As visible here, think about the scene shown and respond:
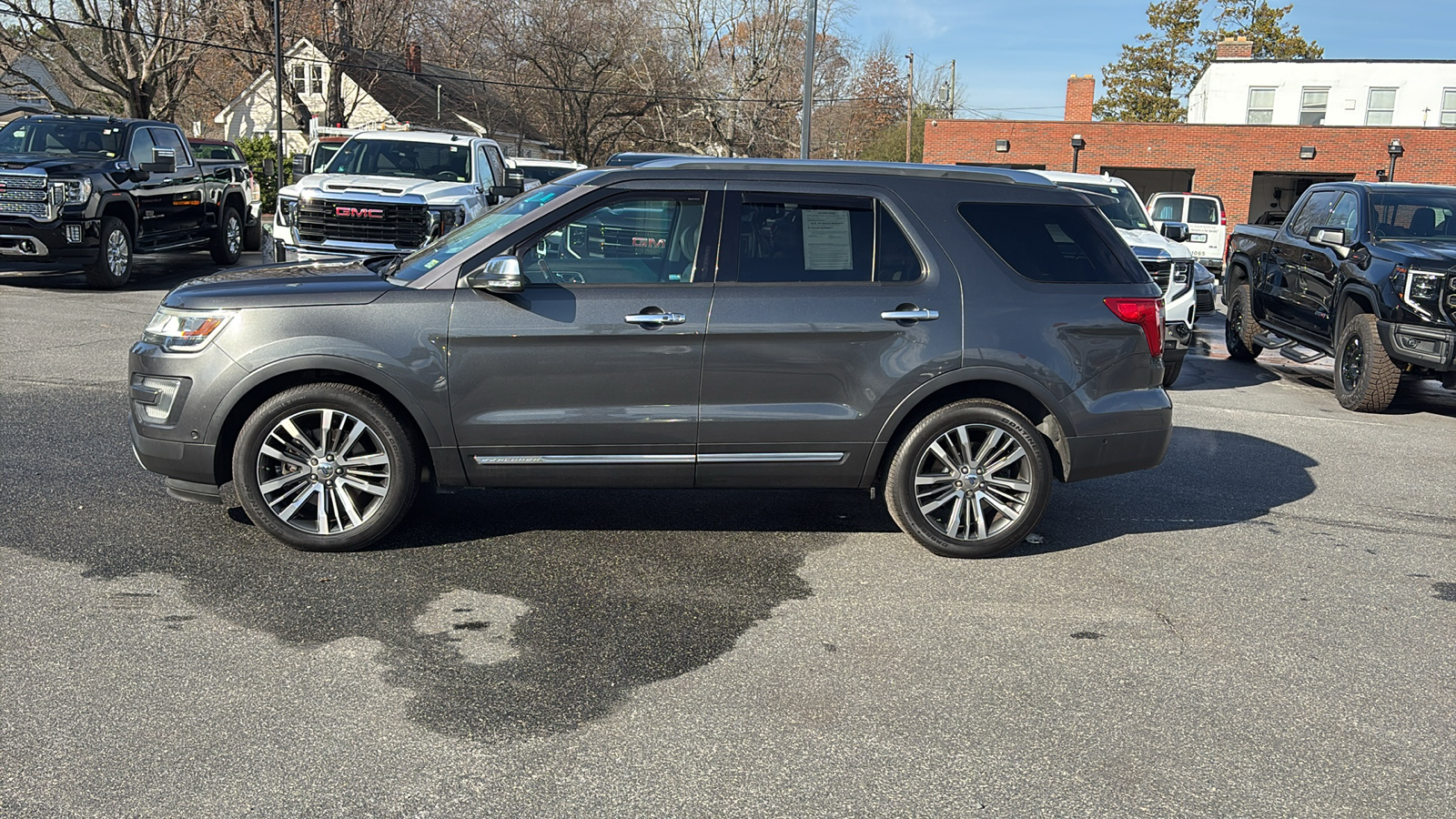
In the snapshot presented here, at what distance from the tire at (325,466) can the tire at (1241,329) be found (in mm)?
10308

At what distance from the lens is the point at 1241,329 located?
13148 millimetres

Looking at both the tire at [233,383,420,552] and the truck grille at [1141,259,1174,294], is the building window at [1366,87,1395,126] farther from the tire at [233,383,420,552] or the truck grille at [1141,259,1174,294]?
the tire at [233,383,420,552]

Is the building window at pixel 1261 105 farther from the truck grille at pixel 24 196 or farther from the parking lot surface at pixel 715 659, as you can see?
the parking lot surface at pixel 715 659

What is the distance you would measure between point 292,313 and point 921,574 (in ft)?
9.89

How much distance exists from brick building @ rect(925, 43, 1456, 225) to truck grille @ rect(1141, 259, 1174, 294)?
30.2 metres

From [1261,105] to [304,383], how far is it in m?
51.3

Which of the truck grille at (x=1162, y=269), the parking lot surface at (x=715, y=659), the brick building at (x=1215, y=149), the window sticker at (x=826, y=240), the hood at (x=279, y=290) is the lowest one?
the parking lot surface at (x=715, y=659)

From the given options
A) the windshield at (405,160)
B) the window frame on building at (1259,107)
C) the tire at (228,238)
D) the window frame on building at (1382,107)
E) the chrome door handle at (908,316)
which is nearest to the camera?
the chrome door handle at (908,316)

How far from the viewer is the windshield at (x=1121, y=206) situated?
45.1 feet

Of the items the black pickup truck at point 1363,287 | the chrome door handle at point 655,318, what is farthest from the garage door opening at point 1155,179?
the chrome door handle at point 655,318

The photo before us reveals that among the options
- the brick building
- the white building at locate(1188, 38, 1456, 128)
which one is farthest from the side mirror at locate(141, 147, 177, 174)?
the white building at locate(1188, 38, 1456, 128)

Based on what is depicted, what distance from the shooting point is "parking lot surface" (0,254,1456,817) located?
136 inches

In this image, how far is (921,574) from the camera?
213 inches

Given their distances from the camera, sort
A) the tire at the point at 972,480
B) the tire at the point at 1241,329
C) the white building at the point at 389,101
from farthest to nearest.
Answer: the white building at the point at 389,101, the tire at the point at 1241,329, the tire at the point at 972,480
